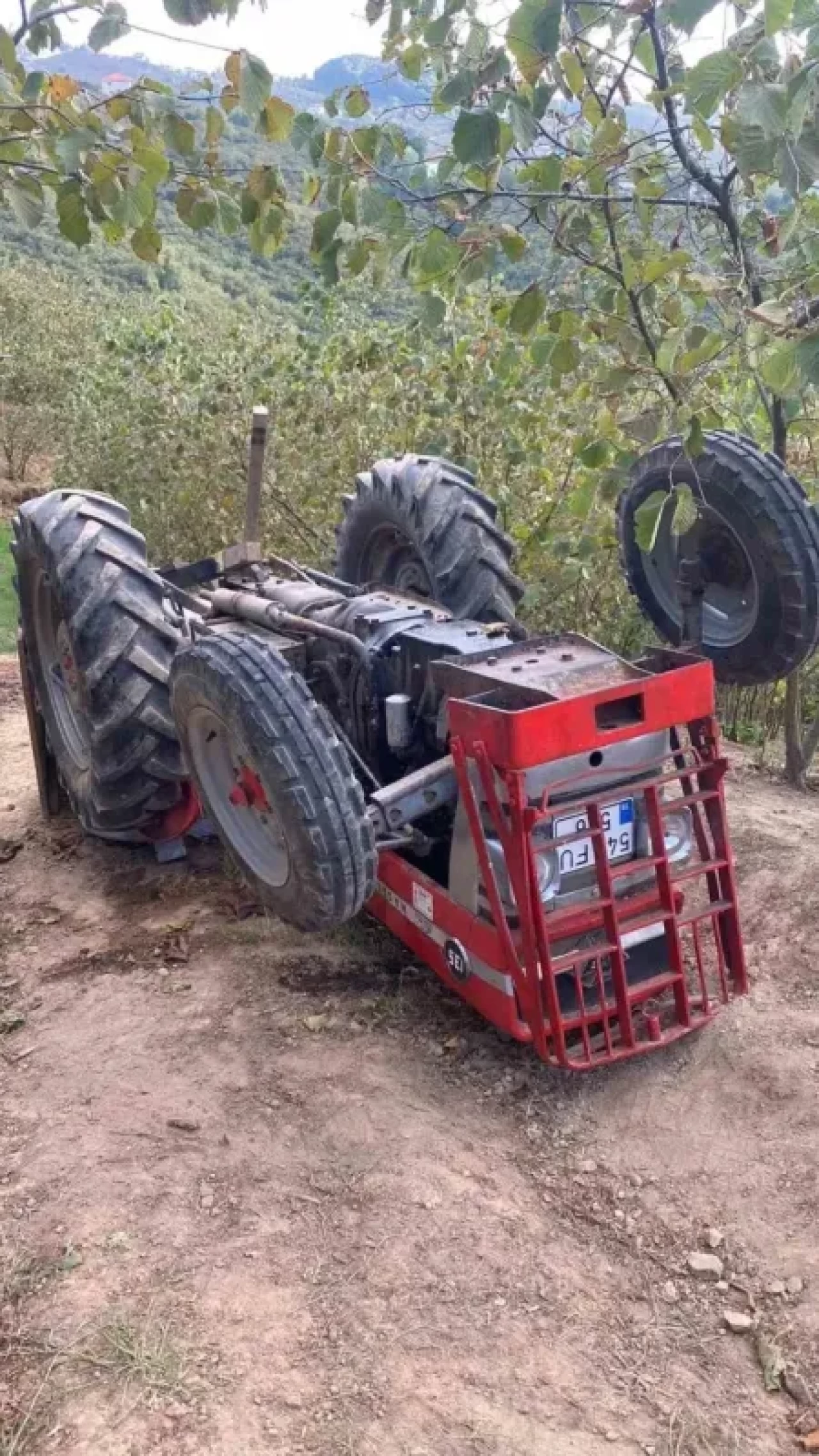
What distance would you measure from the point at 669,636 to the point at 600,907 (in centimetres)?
164

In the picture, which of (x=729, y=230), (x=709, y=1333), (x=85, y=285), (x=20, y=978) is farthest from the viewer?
(x=85, y=285)

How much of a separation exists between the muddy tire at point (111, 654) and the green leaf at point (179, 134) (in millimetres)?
1861

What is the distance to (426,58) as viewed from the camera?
316 cm

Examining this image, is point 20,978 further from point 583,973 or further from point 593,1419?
point 593,1419

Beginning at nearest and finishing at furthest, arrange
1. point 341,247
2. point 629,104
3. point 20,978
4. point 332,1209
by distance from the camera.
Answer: point 332,1209 → point 341,247 → point 629,104 → point 20,978

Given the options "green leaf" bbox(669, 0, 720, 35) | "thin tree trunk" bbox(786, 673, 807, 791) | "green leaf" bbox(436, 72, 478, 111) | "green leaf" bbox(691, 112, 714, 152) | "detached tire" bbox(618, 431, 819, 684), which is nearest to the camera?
"green leaf" bbox(669, 0, 720, 35)

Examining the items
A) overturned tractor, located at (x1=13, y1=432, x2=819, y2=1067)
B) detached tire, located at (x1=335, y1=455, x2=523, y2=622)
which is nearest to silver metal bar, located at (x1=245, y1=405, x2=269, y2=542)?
overturned tractor, located at (x1=13, y1=432, x2=819, y2=1067)

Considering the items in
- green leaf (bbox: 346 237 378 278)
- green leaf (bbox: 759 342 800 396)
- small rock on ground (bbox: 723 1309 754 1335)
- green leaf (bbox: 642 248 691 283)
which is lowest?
small rock on ground (bbox: 723 1309 754 1335)

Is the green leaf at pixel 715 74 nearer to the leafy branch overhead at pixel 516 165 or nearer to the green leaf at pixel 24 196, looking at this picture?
the leafy branch overhead at pixel 516 165

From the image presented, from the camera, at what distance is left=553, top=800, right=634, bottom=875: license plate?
10.7 ft

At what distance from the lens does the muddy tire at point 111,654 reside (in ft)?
14.3

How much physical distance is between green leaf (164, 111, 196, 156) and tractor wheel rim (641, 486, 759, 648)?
79.2 inches

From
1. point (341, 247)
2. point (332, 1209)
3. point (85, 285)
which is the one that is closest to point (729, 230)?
point (341, 247)

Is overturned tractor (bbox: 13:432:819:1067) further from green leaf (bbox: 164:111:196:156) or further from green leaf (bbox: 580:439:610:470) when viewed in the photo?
green leaf (bbox: 164:111:196:156)
